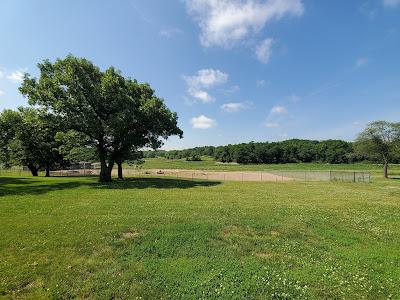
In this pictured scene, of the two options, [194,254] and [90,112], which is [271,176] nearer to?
[90,112]

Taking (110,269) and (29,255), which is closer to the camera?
(110,269)

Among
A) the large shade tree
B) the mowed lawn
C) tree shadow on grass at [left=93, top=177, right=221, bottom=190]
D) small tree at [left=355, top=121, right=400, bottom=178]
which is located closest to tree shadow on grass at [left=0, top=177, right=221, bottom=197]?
tree shadow on grass at [left=93, top=177, right=221, bottom=190]

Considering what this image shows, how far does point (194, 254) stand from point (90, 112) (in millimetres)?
27726

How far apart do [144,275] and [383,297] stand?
6.16 meters

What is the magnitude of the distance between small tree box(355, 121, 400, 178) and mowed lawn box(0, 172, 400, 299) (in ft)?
156

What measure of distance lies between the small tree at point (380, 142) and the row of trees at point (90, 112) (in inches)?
1613

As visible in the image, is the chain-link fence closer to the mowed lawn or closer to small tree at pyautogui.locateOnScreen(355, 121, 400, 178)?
small tree at pyautogui.locateOnScreen(355, 121, 400, 178)

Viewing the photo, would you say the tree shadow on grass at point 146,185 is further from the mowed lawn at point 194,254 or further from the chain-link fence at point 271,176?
the mowed lawn at point 194,254

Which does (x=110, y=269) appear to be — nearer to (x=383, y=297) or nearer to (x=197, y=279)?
(x=197, y=279)

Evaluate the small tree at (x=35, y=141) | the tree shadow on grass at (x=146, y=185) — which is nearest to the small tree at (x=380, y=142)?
the tree shadow on grass at (x=146, y=185)

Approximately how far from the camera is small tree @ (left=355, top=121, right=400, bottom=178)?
5681cm

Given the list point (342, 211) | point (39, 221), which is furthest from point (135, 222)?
point (342, 211)

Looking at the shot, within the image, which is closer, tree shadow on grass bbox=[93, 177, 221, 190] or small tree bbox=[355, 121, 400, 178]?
tree shadow on grass bbox=[93, 177, 221, 190]

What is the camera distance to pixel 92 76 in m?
34.7
